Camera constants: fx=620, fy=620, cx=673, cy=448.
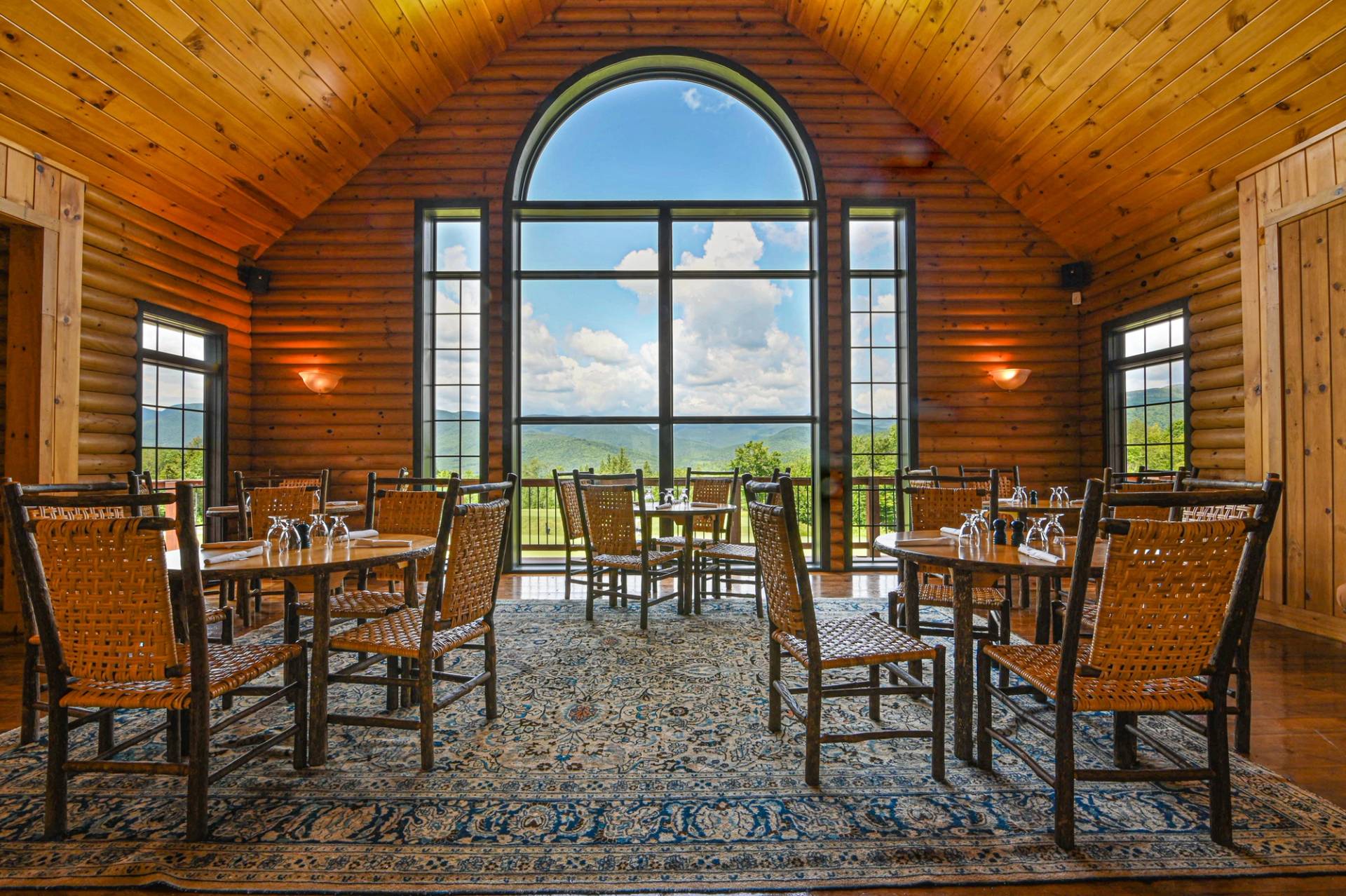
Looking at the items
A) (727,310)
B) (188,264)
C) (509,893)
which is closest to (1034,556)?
(509,893)

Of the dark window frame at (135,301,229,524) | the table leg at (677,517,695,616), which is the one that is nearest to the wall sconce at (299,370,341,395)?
the dark window frame at (135,301,229,524)

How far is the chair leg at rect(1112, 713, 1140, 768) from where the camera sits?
2.13 meters

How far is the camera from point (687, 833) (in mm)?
1843

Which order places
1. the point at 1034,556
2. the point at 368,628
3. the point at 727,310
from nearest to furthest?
the point at 1034,556 → the point at 368,628 → the point at 727,310

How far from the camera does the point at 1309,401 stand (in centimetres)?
396

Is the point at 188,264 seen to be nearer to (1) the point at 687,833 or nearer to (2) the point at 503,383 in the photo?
(2) the point at 503,383

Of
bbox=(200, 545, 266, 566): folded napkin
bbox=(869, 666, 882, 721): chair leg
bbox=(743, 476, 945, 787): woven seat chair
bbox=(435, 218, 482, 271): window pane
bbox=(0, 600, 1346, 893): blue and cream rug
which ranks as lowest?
bbox=(0, 600, 1346, 893): blue and cream rug

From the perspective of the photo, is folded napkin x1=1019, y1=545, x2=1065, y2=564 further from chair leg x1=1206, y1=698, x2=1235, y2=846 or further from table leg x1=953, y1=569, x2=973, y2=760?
chair leg x1=1206, y1=698, x2=1235, y2=846

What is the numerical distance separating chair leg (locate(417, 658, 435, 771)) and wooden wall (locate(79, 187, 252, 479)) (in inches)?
151

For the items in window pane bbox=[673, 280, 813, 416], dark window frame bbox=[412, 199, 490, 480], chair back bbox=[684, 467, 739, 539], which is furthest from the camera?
window pane bbox=[673, 280, 813, 416]

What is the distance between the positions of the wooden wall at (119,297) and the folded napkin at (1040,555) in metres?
5.73

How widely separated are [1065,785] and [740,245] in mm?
5715

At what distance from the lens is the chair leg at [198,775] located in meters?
1.79

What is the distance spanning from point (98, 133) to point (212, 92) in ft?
2.45
